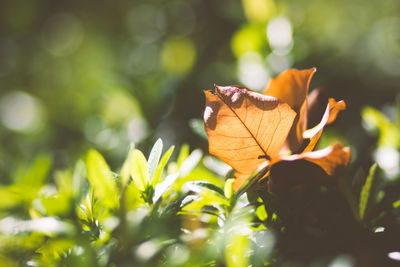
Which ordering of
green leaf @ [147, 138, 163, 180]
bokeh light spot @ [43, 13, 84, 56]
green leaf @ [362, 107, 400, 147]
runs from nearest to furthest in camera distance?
green leaf @ [147, 138, 163, 180] → green leaf @ [362, 107, 400, 147] → bokeh light spot @ [43, 13, 84, 56]

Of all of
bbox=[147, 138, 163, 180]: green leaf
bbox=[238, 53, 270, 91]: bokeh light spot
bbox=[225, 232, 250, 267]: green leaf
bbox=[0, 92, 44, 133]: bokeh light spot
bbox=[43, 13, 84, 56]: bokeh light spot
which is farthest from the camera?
bbox=[43, 13, 84, 56]: bokeh light spot

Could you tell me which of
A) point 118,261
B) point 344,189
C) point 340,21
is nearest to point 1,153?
point 118,261

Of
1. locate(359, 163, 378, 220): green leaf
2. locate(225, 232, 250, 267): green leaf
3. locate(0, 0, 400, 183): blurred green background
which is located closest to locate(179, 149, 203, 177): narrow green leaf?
locate(225, 232, 250, 267): green leaf

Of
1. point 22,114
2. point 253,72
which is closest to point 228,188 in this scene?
point 253,72

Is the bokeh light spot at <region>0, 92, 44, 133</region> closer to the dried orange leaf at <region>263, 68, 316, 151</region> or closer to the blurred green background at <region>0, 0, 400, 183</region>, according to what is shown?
the blurred green background at <region>0, 0, 400, 183</region>

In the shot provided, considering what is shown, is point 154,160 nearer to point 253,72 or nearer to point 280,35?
point 253,72

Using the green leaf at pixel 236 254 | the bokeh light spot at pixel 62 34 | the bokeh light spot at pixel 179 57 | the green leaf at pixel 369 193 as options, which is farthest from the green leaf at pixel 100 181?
the bokeh light spot at pixel 62 34

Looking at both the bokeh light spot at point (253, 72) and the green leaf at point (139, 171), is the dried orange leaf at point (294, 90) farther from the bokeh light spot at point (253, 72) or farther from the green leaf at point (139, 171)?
the bokeh light spot at point (253, 72)

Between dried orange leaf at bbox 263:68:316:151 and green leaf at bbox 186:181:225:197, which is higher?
dried orange leaf at bbox 263:68:316:151
